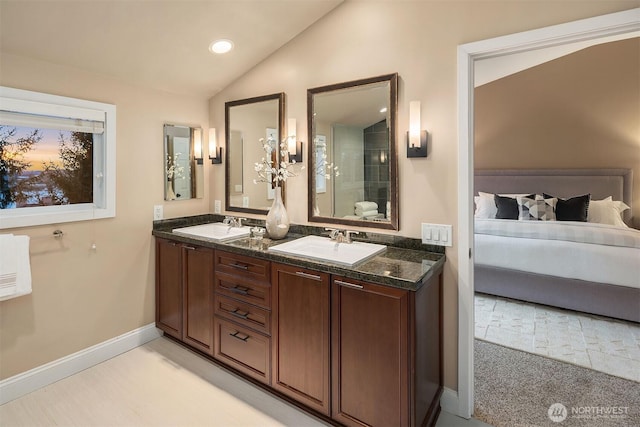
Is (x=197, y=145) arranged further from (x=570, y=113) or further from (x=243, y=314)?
(x=570, y=113)

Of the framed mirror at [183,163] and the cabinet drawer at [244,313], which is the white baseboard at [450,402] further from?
the framed mirror at [183,163]

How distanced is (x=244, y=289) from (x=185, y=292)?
69 cm

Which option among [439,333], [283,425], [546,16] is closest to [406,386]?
[439,333]

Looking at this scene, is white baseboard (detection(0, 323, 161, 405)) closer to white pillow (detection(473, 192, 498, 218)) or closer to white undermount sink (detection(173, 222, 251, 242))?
white undermount sink (detection(173, 222, 251, 242))

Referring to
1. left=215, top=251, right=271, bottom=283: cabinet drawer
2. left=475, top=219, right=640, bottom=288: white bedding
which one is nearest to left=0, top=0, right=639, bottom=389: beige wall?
left=215, top=251, right=271, bottom=283: cabinet drawer

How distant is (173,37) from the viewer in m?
2.28


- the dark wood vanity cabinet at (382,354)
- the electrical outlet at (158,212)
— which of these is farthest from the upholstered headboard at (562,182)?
the electrical outlet at (158,212)

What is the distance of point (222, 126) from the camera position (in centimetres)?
313

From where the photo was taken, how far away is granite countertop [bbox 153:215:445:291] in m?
1.65

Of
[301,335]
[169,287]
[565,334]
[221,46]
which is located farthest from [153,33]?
[565,334]

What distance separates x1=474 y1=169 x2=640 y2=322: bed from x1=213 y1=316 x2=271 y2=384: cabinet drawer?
2844 millimetres

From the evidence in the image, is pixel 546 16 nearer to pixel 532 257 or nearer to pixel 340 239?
pixel 340 239

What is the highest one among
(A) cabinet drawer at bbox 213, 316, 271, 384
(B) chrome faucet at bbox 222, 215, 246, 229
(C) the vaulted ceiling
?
(C) the vaulted ceiling

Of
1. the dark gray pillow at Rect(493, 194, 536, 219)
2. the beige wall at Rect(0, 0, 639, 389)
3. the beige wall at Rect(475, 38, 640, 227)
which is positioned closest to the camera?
the beige wall at Rect(0, 0, 639, 389)
